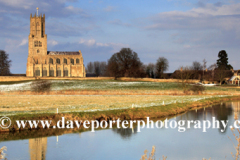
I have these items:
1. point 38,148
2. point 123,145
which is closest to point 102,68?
point 123,145

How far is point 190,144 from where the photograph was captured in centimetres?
1778

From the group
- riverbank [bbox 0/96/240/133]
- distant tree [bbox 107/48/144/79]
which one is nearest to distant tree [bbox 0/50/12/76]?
distant tree [bbox 107/48/144/79]

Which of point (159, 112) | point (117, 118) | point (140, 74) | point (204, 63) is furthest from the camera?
point (204, 63)

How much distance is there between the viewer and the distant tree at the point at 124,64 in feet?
348

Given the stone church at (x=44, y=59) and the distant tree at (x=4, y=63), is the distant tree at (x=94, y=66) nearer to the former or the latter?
the stone church at (x=44, y=59)

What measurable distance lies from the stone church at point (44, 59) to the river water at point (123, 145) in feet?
358

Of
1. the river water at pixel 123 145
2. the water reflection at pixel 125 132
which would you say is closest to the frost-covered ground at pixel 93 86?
the water reflection at pixel 125 132

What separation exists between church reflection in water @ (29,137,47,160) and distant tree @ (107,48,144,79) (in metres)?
87.0

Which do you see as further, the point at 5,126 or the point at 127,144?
the point at 5,126

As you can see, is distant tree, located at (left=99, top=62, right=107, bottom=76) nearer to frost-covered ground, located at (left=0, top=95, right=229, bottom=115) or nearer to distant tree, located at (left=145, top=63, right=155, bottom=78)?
distant tree, located at (left=145, top=63, right=155, bottom=78)

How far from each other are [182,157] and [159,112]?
13688 mm

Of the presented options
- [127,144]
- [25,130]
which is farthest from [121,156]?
[25,130]

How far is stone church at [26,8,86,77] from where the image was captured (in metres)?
126

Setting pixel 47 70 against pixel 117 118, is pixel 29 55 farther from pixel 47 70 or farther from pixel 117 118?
pixel 117 118
